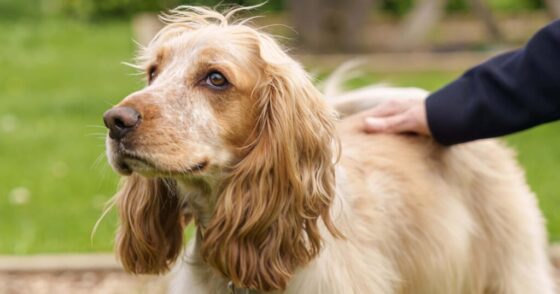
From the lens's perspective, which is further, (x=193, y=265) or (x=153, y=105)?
(x=193, y=265)

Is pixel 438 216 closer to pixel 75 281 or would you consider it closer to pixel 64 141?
pixel 75 281

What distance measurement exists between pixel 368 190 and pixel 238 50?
846 millimetres

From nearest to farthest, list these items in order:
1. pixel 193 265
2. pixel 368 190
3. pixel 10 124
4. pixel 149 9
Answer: pixel 193 265
pixel 368 190
pixel 10 124
pixel 149 9

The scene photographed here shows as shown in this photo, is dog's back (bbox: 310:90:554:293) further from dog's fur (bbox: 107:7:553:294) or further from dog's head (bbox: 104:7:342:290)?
dog's head (bbox: 104:7:342:290)

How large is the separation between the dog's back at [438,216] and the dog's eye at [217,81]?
2.11 ft

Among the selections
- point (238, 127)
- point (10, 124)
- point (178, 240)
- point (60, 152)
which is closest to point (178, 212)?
point (178, 240)

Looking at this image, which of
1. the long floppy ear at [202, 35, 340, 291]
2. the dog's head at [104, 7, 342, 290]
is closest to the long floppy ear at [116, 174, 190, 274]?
the dog's head at [104, 7, 342, 290]

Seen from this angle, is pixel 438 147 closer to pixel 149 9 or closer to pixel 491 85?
pixel 491 85

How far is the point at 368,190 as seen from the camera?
13.2 ft

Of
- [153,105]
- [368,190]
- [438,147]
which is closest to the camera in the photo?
[153,105]

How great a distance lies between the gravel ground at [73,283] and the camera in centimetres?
550

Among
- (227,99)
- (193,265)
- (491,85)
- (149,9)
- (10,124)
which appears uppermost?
(227,99)

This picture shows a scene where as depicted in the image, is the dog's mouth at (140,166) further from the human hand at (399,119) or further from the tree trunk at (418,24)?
the tree trunk at (418,24)

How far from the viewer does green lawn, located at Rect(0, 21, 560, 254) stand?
6477 millimetres
